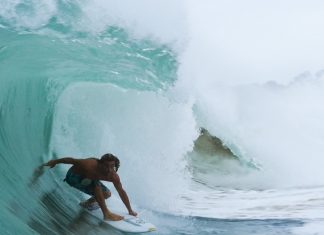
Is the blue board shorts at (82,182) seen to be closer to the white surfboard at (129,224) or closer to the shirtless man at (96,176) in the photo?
the shirtless man at (96,176)

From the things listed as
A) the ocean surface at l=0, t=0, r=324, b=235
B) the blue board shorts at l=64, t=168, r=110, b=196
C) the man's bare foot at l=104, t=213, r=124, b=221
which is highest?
the ocean surface at l=0, t=0, r=324, b=235

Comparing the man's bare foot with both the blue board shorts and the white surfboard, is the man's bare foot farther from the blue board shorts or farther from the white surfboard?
the blue board shorts

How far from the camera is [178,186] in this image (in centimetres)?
796

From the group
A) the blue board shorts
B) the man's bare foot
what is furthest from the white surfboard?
the blue board shorts

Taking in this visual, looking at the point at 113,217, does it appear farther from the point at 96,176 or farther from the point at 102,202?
the point at 96,176

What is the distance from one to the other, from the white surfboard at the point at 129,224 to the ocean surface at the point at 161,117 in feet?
0.23

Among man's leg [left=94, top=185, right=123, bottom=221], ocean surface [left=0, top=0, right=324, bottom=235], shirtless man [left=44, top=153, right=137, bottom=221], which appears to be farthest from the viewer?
ocean surface [left=0, top=0, right=324, bottom=235]

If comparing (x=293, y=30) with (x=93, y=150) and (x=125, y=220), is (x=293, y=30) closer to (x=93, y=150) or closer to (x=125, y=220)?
(x=93, y=150)

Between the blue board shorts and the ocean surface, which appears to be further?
the ocean surface

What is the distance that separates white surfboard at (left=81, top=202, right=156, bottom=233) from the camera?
5469 mm

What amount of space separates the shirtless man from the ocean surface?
0.24 m

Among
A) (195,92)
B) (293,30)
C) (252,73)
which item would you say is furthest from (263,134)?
(293,30)

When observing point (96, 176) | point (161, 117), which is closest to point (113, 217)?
point (96, 176)

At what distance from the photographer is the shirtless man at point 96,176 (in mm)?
5273
